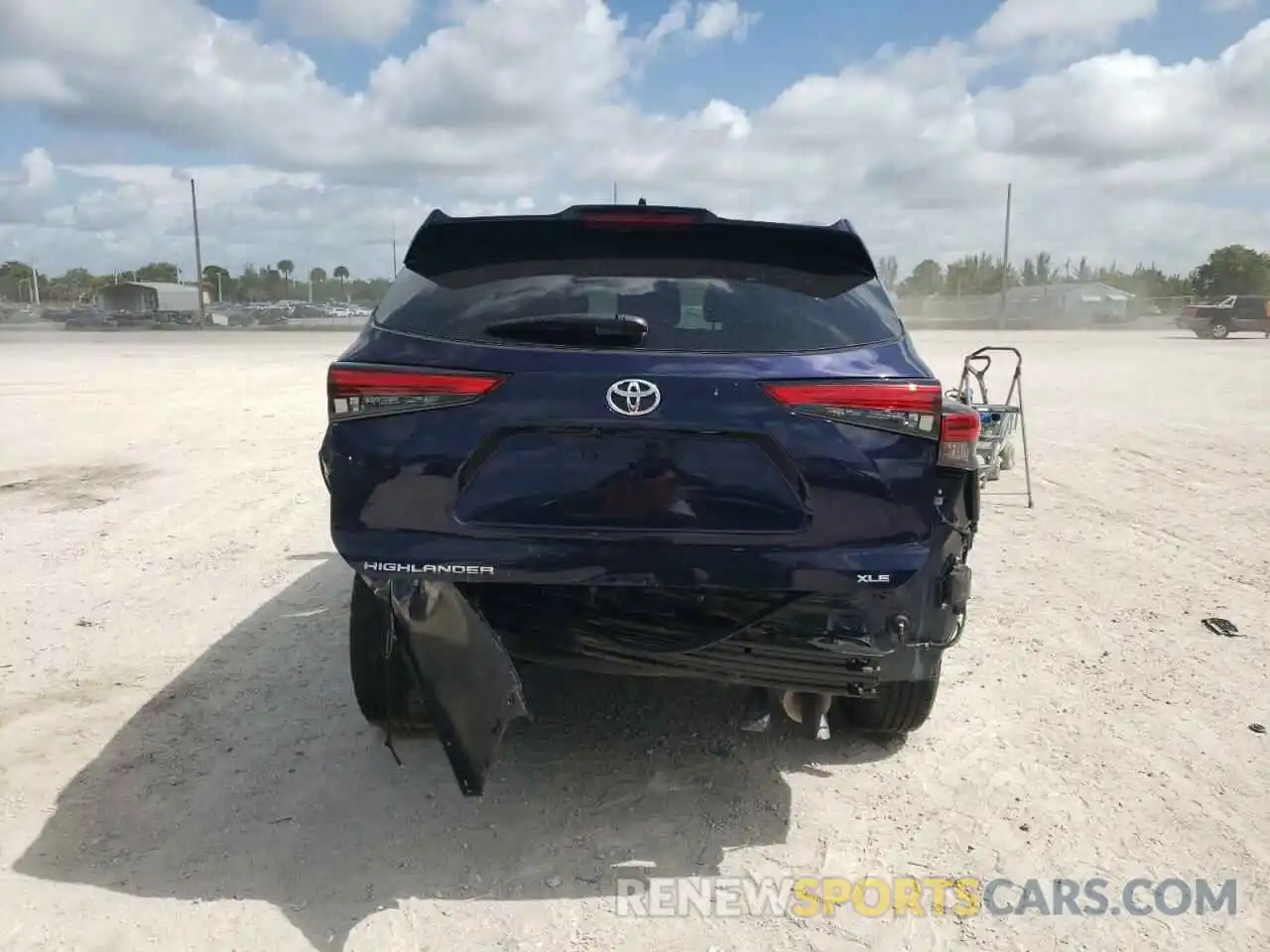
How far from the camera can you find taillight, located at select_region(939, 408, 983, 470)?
9.35 ft

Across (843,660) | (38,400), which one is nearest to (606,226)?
(843,660)

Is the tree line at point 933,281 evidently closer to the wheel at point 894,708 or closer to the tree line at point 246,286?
the tree line at point 246,286

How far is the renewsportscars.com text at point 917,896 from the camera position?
2.74 m

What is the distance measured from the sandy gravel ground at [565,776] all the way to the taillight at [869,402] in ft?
4.44

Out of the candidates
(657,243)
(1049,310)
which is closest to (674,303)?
(657,243)

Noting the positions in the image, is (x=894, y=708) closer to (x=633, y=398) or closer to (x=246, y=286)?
(x=633, y=398)

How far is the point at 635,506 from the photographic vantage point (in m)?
2.75

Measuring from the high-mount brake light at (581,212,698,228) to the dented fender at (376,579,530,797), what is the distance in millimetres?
1265

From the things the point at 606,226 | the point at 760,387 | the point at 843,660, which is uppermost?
the point at 606,226

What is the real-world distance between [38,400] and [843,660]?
1474cm

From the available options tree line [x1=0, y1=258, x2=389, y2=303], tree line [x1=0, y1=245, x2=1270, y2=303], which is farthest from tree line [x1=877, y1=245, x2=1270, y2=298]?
tree line [x1=0, y1=258, x2=389, y2=303]

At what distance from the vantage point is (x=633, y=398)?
271 cm

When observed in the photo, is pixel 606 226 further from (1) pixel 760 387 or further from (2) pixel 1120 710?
(2) pixel 1120 710

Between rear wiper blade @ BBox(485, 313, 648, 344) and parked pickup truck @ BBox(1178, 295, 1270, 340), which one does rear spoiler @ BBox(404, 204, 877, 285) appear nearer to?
rear wiper blade @ BBox(485, 313, 648, 344)
